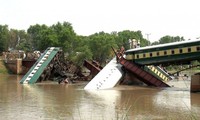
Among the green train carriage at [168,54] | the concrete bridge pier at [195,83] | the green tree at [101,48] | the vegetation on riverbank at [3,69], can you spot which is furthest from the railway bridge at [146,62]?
the green tree at [101,48]

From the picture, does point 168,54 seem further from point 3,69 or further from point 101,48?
point 101,48

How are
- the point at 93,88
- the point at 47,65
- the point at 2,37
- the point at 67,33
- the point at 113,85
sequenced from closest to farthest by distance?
the point at 93,88, the point at 113,85, the point at 47,65, the point at 67,33, the point at 2,37

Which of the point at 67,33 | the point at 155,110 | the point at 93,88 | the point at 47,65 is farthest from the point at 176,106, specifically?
the point at 67,33

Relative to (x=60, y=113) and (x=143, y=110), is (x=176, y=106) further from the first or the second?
(x=60, y=113)

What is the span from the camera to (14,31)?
148000 mm

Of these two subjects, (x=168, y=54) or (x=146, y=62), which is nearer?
(x=168, y=54)

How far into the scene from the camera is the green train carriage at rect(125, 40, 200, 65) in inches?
1284

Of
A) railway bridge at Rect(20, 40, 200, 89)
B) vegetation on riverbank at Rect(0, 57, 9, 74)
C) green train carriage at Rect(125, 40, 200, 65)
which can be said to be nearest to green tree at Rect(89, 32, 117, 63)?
vegetation on riverbank at Rect(0, 57, 9, 74)

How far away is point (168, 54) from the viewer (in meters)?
34.6

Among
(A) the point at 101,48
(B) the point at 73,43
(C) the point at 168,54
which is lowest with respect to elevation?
(C) the point at 168,54

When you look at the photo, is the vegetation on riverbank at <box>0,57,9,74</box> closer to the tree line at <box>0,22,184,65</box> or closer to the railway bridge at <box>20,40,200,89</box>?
the tree line at <box>0,22,184,65</box>

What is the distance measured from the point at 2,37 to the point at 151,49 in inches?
3116

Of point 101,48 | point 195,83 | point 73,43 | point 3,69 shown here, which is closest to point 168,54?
point 195,83

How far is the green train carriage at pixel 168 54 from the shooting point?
Answer: 107 ft
